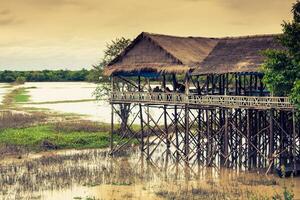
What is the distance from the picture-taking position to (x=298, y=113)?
23.9m

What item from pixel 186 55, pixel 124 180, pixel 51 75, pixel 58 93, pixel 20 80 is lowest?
pixel 124 180

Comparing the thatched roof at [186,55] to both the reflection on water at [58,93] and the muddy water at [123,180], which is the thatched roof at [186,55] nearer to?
the muddy water at [123,180]

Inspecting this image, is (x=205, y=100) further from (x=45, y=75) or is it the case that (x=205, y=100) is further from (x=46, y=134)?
(x=45, y=75)

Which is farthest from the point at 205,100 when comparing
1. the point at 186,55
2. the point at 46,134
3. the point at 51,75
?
the point at 51,75

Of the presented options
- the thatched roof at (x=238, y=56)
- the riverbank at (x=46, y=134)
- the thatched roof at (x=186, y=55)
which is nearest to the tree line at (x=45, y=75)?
the riverbank at (x=46, y=134)

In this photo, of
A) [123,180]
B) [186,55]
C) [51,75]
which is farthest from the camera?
[51,75]

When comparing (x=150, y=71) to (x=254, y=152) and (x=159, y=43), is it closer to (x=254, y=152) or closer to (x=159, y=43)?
(x=159, y=43)

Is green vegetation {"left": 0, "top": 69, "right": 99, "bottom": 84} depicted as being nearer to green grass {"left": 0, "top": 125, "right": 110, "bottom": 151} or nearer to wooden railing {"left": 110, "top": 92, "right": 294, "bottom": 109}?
green grass {"left": 0, "top": 125, "right": 110, "bottom": 151}

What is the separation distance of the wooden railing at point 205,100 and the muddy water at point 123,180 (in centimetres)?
331

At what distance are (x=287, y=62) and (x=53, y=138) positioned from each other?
1922 centimetres

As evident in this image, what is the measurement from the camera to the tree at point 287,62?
23.5m

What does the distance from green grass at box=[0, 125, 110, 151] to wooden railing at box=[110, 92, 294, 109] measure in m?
6.04

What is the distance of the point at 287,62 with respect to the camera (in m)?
23.8

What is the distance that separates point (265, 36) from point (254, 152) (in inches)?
249
